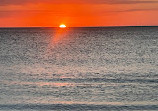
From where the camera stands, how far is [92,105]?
17656 mm

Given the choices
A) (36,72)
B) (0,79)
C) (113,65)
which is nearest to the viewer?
(0,79)

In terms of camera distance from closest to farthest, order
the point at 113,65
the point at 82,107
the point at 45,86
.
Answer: the point at 82,107 → the point at 45,86 → the point at 113,65

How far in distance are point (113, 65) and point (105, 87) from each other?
1219cm

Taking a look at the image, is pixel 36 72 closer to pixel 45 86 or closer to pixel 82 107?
pixel 45 86

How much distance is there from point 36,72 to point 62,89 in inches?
319

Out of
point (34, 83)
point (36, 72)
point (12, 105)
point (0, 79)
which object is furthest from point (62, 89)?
point (36, 72)

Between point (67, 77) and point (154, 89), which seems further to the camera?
point (67, 77)

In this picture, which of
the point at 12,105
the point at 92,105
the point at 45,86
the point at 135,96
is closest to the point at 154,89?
the point at 135,96

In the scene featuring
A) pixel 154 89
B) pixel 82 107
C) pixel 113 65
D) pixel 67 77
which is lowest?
pixel 82 107

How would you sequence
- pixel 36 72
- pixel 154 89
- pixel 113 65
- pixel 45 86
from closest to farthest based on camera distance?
pixel 154 89, pixel 45 86, pixel 36 72, pixel 113 65

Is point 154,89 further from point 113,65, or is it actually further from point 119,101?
point 113,65

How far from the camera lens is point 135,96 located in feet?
63.9

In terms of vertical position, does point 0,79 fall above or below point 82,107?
above

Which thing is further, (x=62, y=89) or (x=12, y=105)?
(x=62, y=89)
